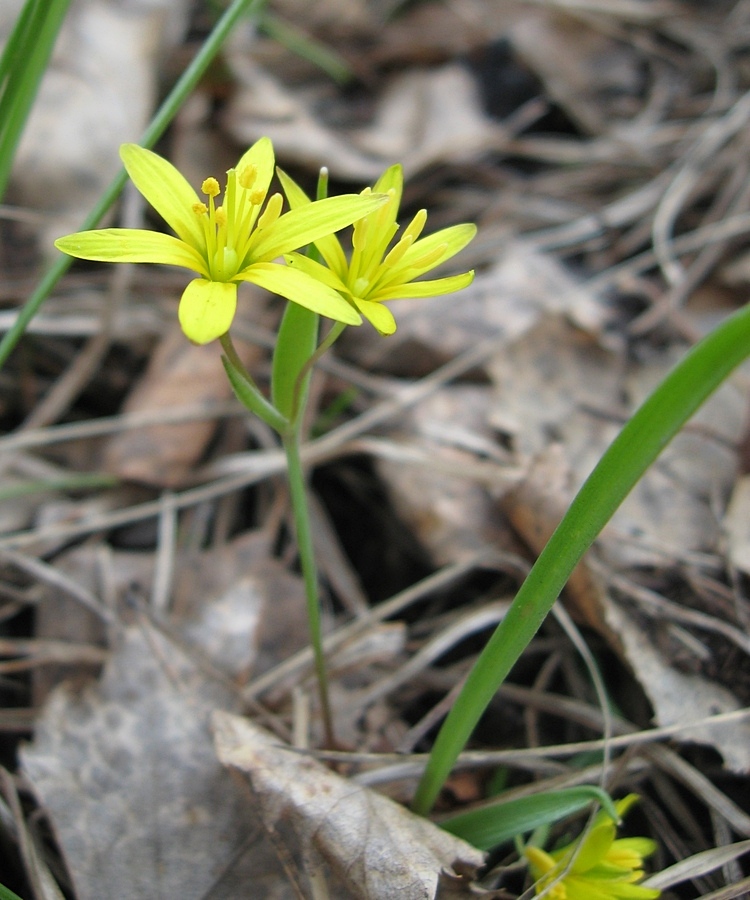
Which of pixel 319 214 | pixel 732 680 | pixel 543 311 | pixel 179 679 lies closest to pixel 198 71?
pixel 319 214

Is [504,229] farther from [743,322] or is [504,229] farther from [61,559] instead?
[743,322]

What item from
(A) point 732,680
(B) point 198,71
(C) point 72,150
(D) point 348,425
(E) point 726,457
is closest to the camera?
(B) point 198,71

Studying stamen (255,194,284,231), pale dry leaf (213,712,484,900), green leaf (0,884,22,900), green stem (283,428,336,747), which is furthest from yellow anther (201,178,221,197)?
green leaf (0,884,22,900)

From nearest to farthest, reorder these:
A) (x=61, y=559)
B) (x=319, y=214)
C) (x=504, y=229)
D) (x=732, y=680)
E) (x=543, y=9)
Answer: (x=319, y=214) < (x=732, y=680) < (x=61, y=559) < (x=504, y=229) < (x=543, y=9)

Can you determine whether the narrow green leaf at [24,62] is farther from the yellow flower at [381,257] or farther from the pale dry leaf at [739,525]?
the pale dry leaf at [739,525]

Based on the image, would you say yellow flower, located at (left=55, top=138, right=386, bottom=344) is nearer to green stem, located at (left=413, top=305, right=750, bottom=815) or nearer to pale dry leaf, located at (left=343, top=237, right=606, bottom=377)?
green stem, located at (left=413, top=305, right=750, bottom=815)

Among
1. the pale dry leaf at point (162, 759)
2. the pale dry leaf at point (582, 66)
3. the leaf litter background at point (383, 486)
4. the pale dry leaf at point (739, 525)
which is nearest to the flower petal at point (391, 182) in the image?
the leaf litter background at point (383, 486)

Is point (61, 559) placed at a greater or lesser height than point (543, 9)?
lesser
